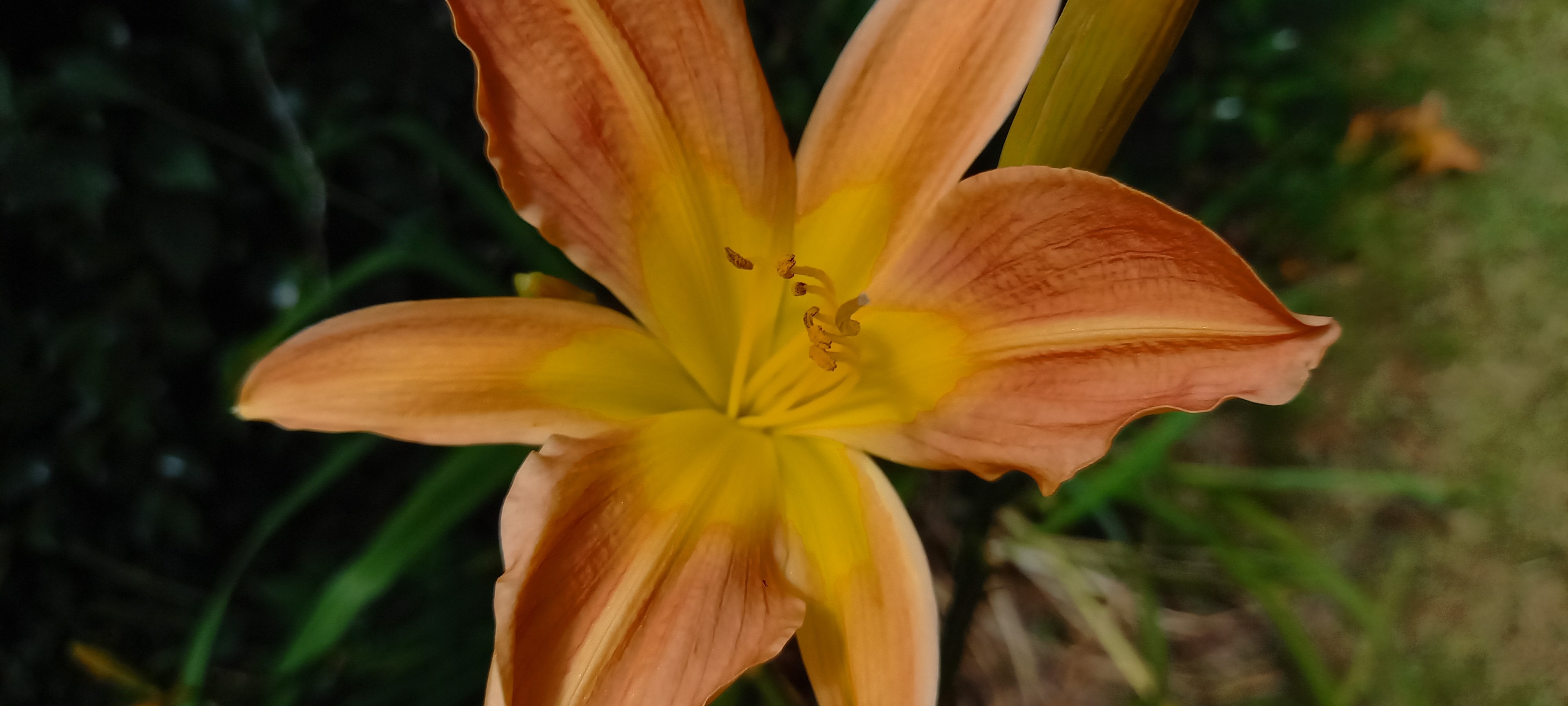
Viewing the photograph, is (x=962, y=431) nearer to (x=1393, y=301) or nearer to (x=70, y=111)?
(x=70, y=111)

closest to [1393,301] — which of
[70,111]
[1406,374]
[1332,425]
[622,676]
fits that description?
[1406,374]

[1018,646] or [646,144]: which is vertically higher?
[646,144]

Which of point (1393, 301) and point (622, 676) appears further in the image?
point (1393, 301)

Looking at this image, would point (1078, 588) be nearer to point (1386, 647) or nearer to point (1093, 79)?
point (1386, 647)

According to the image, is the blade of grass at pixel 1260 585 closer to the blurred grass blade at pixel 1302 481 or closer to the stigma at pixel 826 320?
the blurred grass blade at pixel 1302 481

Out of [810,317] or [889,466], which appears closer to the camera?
[810,317]

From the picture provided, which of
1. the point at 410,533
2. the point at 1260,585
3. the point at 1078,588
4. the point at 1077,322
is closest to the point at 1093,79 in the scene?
the point at 1077,322

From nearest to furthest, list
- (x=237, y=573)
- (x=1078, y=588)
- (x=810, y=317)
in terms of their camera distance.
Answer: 1. (x=810, y=317)
2. (x=237, y=573)
3. (x=1078, y=588)
